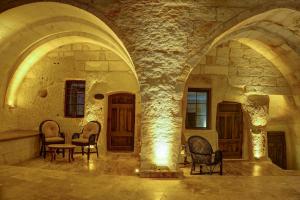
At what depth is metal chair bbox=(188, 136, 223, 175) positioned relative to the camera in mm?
5625

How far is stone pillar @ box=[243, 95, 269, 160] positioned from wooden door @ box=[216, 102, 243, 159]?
39 cm

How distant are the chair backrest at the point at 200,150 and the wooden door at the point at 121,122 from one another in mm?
2304

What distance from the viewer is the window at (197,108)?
757 centimetres

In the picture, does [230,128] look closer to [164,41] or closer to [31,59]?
[164,41]

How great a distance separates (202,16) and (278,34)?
216cm

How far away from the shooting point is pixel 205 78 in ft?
24.2

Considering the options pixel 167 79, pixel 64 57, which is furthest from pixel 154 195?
pixel 64 57

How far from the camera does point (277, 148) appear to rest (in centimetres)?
846

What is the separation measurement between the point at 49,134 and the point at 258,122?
5506 millimetres

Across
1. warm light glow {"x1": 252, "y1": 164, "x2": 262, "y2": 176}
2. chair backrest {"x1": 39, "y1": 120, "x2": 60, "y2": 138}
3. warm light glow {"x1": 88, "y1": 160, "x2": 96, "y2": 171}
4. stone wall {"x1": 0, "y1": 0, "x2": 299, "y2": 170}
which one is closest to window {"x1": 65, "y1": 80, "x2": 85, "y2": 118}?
chair backrest {"x1": 39, "y1": 120, "x2": 60, "y2": 138}

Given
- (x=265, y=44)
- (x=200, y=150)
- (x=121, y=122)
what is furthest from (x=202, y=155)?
(x=265, y=44)

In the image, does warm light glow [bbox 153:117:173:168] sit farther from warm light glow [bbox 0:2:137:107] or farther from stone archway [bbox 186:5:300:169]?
warm light glow [bbox 0:2:137:107]

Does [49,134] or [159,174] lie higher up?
[49,134]

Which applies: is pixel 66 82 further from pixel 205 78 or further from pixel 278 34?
pixel 278 34
